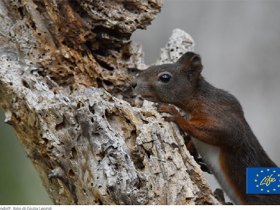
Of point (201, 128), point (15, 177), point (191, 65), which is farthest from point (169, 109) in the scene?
point (15, 177)

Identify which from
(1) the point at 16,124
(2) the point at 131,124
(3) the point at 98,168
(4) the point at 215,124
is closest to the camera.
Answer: (3) the point at 98,168

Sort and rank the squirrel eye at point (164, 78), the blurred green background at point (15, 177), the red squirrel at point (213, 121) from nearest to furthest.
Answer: the red squirrel at point (213, 121)
the squirrel eye at point (164, 78)
the blurred green background at point (15, 177)

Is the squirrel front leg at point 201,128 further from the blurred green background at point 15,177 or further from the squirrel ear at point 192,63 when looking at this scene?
the blurred green background at point 15,177

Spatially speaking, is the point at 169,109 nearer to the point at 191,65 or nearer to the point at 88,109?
the point at 191,65

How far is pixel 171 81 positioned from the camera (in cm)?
287

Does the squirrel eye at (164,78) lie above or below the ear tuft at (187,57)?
below

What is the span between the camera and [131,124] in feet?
7.44

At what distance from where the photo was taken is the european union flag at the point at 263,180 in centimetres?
268

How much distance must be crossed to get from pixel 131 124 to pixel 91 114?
281 millimetres

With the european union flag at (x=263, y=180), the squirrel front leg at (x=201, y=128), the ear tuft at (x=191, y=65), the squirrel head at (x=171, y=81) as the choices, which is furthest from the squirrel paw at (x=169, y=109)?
the european union flag at (x=263, y=180)

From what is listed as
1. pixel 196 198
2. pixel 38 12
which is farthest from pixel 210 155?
pixel 38 12

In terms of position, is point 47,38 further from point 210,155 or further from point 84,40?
point 210,155

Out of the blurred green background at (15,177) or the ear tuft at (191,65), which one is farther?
the blurred green background at (15,177)

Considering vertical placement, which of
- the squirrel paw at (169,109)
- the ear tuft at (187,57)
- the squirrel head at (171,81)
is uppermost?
the ear tuft at (187,57)
